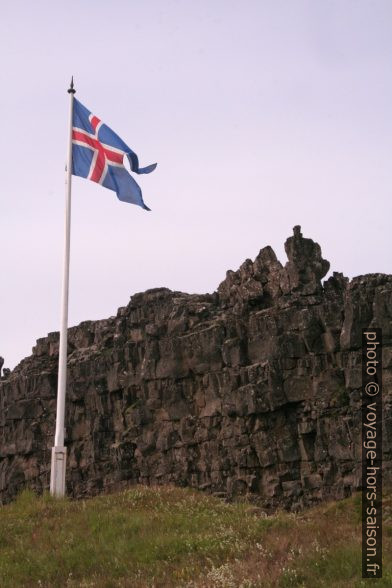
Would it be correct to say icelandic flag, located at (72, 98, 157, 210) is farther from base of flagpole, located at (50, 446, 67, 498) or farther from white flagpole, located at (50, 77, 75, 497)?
base of flagpole, located at (50, 446, 67, 498)

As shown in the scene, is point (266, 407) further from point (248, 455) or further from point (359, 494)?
point (359, 494)

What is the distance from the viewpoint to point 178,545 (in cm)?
2394

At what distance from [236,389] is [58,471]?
8.33 metres

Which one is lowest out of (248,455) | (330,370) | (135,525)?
(135,525)

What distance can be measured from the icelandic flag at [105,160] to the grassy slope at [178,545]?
10.2 metres

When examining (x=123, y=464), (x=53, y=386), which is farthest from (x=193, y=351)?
(x=53, y=386)

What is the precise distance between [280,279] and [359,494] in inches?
375

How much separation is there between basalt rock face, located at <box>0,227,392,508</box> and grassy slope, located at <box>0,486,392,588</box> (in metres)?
5.43

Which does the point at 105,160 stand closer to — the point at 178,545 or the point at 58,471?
the point at 58,471

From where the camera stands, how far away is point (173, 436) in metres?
39.8

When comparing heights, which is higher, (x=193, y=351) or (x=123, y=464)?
(x=193, y=351)

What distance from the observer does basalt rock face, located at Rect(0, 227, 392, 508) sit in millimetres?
33344

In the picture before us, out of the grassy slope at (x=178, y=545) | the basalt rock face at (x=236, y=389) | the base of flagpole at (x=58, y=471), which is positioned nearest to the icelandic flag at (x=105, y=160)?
the basalt rock face at (x=236, y=389)

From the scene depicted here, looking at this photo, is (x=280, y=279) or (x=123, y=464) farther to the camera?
(x=123, y=464)
